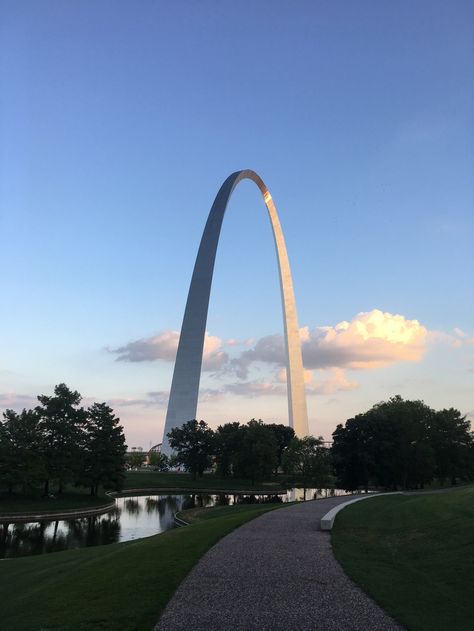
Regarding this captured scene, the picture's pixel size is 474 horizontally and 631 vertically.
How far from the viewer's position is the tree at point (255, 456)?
67.6 meters

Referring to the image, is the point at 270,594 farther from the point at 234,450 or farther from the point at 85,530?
the point at 234,450

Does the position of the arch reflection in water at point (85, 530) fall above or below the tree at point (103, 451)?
below

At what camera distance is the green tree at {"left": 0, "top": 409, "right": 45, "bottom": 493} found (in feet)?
135

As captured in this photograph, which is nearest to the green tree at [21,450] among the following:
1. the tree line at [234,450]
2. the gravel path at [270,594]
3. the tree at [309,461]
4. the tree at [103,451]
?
the tree at [103,451]

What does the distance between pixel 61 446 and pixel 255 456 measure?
93.6 ft

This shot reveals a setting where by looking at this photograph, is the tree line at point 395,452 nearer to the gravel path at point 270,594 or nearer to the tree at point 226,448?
the tree at point 226,448

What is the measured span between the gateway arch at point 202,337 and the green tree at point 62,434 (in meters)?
12.3

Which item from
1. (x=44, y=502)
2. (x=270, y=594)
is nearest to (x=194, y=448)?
(x=44, y=502)

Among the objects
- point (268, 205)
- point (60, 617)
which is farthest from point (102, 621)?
point (268, 205)

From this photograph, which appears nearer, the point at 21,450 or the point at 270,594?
the point at 270,594

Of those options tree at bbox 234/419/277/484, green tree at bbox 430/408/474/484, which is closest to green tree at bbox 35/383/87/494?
tree at bbox 234/419/277/484

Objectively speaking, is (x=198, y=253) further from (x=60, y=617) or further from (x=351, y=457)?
(x=60, y=617)

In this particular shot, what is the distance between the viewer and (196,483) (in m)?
67.0

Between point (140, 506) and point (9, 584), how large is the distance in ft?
109
